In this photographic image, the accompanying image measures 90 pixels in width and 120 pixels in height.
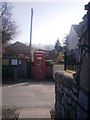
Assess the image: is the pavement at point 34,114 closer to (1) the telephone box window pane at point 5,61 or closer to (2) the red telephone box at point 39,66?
(2) the red telephone box at point 39,66

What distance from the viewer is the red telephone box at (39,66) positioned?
21391 millimetres

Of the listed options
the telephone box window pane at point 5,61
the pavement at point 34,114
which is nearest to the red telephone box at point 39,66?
the telephone box window pane at point 5,61

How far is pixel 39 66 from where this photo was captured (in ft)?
71.2

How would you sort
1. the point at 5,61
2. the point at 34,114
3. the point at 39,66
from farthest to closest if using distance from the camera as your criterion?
the point at 5,61 → the point at 39,66 → the point at 34,114

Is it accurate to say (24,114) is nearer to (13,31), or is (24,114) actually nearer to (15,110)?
(15,110)

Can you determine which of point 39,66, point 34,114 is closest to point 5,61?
point 39,66

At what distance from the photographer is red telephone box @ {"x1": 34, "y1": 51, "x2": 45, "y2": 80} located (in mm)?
21391

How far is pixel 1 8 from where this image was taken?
97.7ft

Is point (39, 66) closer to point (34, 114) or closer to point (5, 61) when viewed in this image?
point (5, 61)

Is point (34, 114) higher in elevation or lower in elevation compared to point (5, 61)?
lower

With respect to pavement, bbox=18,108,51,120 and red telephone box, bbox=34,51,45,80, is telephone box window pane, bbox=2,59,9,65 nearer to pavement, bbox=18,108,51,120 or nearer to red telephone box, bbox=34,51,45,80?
red telephone box, bbox=34,51,45,80

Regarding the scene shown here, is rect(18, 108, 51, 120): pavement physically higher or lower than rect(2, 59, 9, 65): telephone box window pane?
lower

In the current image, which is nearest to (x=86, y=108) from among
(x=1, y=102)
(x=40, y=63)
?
(x=1, y=102)

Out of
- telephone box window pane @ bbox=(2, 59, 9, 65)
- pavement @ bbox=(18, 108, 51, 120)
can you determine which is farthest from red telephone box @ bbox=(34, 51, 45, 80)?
pavement @ bbox=(18, 108, 51, 120)
